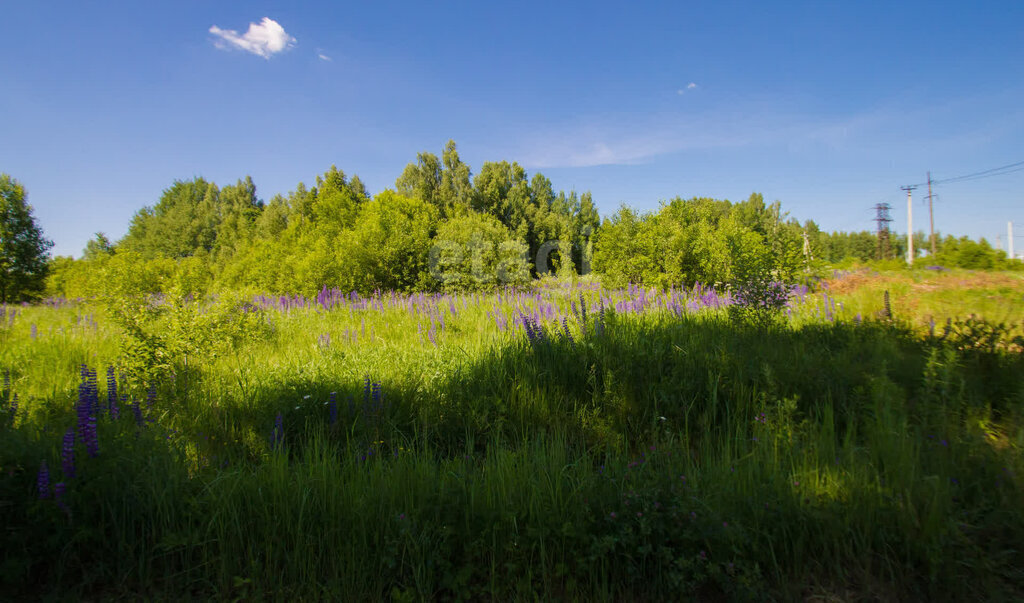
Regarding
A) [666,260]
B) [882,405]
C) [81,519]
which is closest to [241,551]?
[81,519]

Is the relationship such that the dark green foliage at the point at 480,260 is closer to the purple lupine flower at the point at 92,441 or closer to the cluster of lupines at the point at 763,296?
the cluster of lupines at the point at 763,296

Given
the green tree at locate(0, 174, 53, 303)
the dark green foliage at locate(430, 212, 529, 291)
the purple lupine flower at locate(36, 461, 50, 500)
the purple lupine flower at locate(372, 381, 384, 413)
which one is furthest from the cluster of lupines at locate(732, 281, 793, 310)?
the green tree at locate(0, 174, 53, 303)

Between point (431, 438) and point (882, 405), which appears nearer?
point (882, 405)

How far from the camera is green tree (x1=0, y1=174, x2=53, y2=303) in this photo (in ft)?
54.7

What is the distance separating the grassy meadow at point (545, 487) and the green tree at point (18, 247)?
21023 mm

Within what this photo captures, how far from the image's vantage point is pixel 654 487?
82.0 inches

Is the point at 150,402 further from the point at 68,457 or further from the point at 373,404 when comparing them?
the point at 373,404

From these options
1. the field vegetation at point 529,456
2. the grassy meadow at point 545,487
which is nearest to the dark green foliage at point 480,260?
the field vegetation at point 529,456

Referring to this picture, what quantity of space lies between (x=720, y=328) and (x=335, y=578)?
494 cm

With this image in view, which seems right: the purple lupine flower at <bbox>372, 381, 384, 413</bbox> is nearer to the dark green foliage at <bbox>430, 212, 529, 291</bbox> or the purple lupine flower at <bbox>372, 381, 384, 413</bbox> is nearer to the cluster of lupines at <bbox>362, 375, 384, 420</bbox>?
the cluster of lupines at <bbox>362, 375, 384, 420</bbox>

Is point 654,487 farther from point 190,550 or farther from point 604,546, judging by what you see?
point 190,550

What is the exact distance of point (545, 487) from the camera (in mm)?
2209

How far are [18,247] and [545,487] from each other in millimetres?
25920

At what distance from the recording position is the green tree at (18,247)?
656 inches
